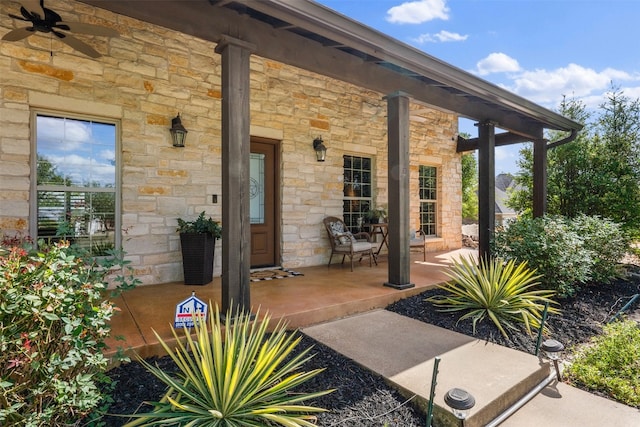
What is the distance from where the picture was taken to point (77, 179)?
3840 mm

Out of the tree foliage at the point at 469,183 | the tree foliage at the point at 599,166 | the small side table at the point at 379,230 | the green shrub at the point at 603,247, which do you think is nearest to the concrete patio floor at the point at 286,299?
the small side table at the point at 379,230

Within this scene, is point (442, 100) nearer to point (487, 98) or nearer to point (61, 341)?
point (487, 98)

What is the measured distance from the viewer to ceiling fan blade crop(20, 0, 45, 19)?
2.55 m

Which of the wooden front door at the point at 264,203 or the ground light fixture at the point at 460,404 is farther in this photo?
the wooden front door at the point at 264,203

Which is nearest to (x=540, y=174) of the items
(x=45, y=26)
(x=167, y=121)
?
(x=167, y=121)

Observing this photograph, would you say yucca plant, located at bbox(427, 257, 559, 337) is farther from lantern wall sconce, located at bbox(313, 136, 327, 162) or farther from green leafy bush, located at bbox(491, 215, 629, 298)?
lantern wall sconce, located at bbox(313, 136, 327, 162)

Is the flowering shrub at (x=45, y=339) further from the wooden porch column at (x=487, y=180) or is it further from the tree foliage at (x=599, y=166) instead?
the tree foliage at (x=599, y=166)

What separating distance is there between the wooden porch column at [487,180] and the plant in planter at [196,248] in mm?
4025

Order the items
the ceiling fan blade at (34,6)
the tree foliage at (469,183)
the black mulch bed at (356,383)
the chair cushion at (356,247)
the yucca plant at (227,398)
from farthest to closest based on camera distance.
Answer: the tree foliage at (469,183) < the chair cushion at (356,247) < the ceiling fan blade at (34,6) < the black mulch bed at (356,383) < the yucca plant at (227,398)

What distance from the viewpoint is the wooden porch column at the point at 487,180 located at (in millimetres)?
5168

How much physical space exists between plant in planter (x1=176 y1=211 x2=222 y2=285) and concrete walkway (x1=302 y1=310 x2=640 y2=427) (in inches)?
72.2

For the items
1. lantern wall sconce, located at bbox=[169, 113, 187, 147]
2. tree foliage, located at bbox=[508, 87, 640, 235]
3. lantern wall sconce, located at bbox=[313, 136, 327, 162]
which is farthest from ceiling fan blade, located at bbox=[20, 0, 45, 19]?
tree foliage, located at bbox=[508, 87, 640, 235]

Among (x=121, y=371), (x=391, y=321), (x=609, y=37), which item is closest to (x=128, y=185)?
(x=121, y=371)

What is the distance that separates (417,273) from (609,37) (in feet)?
27.7
